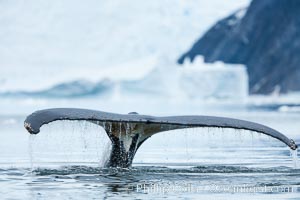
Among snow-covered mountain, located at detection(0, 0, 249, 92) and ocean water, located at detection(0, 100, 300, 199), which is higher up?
snow-covered mountain, located at detection(0, 0, 249, 92)

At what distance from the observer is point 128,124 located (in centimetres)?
1041

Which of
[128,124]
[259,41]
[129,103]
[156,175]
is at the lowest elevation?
[156,175]

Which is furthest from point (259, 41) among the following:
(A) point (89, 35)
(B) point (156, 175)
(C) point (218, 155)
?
(B) point (156, 175)

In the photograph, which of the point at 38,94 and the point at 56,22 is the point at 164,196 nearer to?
the point at 38,94

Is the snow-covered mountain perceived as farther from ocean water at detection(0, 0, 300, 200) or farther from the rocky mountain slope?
the rocky mountain slope

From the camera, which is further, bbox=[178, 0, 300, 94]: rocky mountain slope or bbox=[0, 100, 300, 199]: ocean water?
bbox=[178, 0, 300, 94]: rocky mountain slope

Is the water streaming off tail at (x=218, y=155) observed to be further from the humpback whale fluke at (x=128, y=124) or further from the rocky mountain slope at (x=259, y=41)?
the rocky mountain slope at (x=259, y=41)

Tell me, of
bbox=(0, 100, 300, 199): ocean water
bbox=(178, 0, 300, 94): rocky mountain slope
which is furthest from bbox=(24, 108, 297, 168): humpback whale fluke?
bbox=(178, 0, 300, 94): rocky mountain slope

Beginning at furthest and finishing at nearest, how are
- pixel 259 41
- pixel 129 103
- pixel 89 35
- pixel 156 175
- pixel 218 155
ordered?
1. pixel 259 41
2. pixel 89 35
3. pixel 129 103
4. pixel 218 155
5. pixel 156 175

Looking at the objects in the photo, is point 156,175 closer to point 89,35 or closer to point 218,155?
point 218,155

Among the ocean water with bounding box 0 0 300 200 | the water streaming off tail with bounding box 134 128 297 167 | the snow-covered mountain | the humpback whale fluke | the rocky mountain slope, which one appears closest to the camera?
the humpback whale fluke

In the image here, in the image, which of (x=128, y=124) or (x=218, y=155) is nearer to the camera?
(x=128, y=124)

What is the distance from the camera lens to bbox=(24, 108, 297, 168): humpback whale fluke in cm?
933

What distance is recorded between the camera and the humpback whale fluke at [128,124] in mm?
9328
